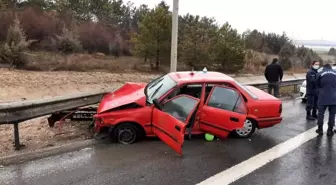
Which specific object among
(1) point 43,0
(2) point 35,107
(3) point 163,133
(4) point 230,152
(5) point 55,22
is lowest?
(4) point 230,152

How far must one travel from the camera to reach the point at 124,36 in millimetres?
44906

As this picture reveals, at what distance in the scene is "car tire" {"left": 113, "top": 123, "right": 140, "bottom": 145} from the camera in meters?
6.45

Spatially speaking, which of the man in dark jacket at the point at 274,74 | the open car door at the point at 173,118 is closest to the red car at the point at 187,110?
the open car door at the point at 173,118

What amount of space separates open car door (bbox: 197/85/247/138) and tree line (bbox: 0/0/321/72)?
1919cm

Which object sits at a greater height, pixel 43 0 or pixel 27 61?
pixel 43 0

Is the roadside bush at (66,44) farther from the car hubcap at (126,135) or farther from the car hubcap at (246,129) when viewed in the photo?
the car hubcap at (246,129)

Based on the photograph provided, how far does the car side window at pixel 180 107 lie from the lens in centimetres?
602

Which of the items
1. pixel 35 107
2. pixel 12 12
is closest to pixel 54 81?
pixel 35 107

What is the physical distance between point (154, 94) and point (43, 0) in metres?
42.9

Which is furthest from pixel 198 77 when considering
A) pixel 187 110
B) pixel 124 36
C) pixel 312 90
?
pixel 124 36

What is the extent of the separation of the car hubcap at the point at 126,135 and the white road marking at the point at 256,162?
2030 millimetres

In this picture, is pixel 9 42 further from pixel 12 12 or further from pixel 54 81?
pixel 12 12

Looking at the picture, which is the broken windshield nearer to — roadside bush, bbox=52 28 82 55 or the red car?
the red car

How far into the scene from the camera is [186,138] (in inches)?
272
